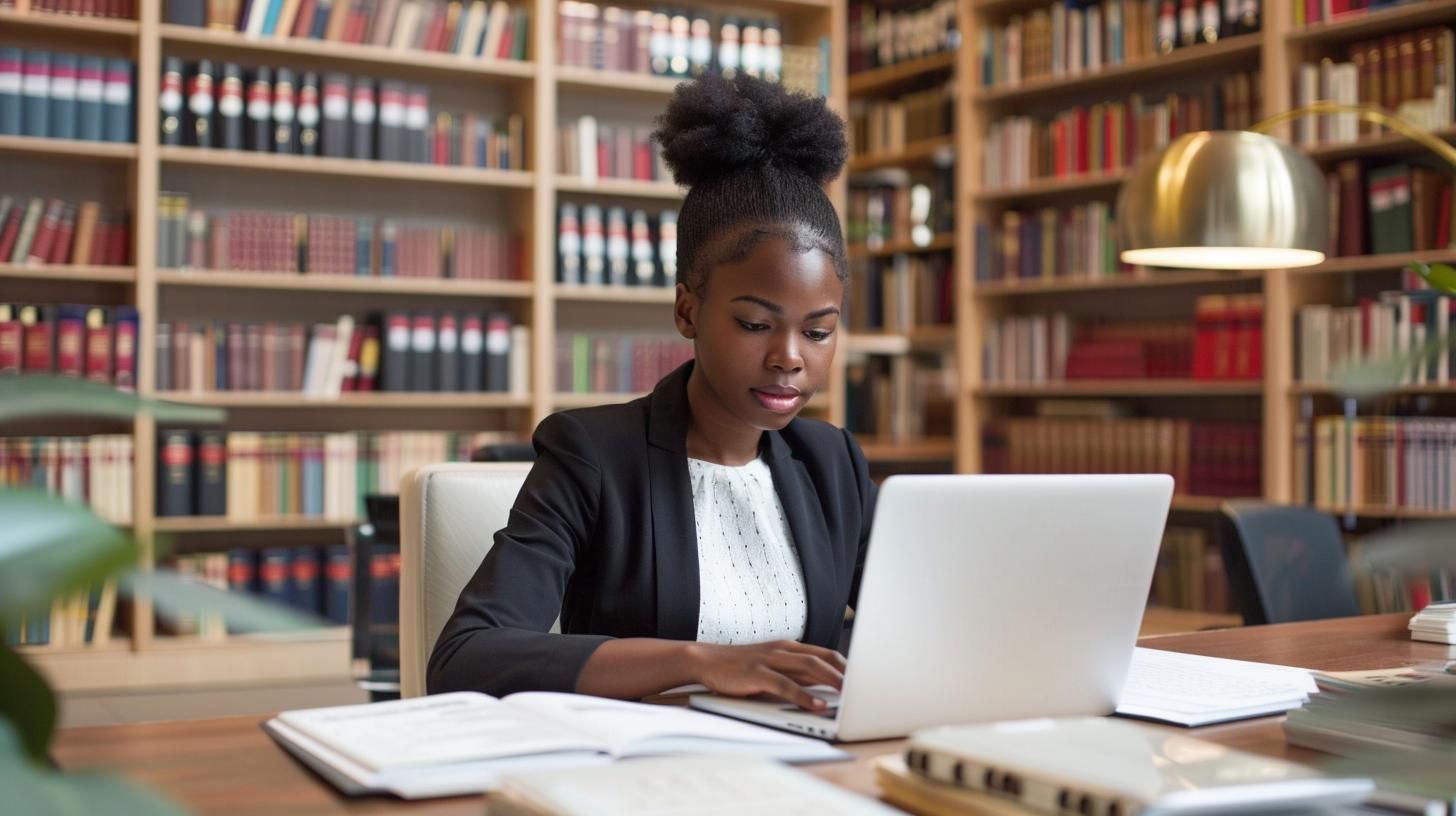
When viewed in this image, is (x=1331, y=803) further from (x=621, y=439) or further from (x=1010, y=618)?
(x=621, y=439)

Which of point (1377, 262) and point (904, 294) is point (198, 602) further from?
point (904, 294)

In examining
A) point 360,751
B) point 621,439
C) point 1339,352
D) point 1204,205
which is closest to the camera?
point 360,751

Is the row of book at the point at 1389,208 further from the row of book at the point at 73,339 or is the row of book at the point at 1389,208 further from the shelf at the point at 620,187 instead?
the row of book at the point at 73,339

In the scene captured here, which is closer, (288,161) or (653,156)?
(288,161)

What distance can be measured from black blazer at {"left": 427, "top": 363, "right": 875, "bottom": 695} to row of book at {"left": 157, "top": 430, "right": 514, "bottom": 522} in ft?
9.28

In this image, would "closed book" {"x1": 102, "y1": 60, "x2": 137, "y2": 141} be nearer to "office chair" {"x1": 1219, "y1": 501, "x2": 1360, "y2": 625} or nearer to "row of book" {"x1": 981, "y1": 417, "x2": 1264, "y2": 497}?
"row of book" {"x1": 981, "y1": 417, "x2": 1264, "y2": 497}

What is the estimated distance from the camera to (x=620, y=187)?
15.1 ft

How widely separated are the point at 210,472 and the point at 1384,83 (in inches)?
136

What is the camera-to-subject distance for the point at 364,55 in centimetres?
428

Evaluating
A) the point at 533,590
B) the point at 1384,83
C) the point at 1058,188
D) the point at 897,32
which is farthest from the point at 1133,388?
the point at 533,590

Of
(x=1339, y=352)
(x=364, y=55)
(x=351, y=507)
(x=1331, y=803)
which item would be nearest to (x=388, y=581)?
(x=351, y=507)

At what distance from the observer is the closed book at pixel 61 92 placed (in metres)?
4.00

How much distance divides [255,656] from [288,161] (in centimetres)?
144

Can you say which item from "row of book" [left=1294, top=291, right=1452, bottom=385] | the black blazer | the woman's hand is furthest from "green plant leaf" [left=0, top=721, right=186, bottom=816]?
"row of book" [left=1294, top=291, right=1452, bottom=385]
